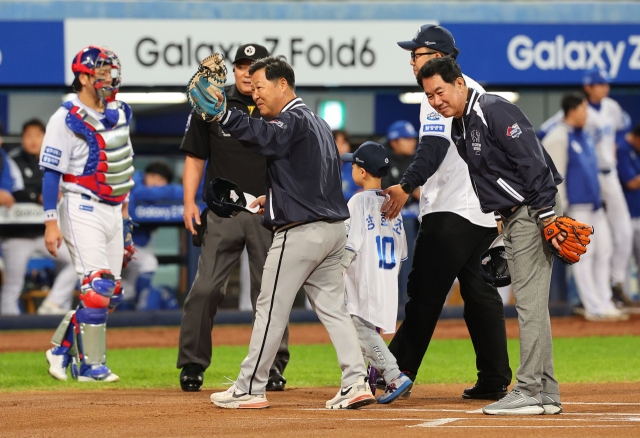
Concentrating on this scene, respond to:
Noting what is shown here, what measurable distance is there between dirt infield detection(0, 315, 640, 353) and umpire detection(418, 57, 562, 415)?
16.2 feet

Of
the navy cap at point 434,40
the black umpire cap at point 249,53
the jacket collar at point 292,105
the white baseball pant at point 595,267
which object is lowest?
the white baseball pant at point 595,267

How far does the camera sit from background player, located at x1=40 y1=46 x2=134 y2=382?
25.1 feet

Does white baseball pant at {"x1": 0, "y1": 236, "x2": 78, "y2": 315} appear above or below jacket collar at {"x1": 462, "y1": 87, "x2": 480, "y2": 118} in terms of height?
below

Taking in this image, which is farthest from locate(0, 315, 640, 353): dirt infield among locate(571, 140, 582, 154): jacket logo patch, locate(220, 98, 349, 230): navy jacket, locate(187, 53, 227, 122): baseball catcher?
locate(187, 53, 227, 122): baseball catcher

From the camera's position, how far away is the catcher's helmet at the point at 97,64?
768 centimetres

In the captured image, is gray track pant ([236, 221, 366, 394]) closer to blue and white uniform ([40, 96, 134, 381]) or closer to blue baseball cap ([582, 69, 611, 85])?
blue and white uniform ([40, 96, 134, 381])

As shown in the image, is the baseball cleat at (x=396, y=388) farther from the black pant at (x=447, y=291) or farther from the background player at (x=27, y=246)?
the background player at (x=27, y=246)

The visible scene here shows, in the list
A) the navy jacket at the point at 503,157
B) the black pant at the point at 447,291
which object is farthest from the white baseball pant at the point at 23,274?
the navy jacket at the point at 503,157

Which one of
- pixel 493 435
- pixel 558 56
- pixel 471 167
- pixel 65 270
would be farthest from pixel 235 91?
pixel 558 56

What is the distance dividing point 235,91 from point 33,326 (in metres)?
5.44

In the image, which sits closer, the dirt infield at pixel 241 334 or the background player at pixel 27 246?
the dirt infield at pixel 241 334

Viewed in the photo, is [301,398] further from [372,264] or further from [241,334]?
[241,334]

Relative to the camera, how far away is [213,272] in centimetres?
720

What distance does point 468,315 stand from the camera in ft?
22.5
